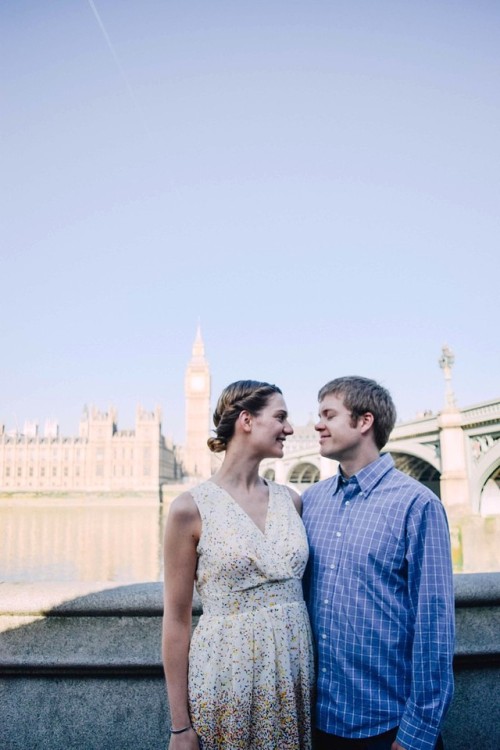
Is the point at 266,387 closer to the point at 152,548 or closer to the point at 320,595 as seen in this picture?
the point at 320,595

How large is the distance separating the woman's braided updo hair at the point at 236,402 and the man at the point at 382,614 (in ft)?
1.23

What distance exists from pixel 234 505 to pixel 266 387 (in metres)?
0.38

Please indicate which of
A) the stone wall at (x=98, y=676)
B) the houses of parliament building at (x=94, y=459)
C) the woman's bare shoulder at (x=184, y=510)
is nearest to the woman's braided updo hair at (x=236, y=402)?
the woman's bare shoulder at (x=184, y=510)

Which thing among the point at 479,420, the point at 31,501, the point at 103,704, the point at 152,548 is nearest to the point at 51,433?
the point at 31,501

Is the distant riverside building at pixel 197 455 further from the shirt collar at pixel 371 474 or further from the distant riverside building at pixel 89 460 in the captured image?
the shirt collar at pixel 371 474

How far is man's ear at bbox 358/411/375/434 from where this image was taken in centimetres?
195

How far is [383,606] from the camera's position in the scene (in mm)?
1702

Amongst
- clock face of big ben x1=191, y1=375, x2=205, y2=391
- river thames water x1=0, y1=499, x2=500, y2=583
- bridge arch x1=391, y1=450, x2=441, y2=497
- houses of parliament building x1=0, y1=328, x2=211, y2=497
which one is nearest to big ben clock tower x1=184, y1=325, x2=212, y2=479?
clock face of big ben x1=191, y1=375, x2=205, y2=391

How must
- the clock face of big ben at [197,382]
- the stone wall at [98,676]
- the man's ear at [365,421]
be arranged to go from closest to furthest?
the man's ear at [365,421], the stone wall at [98,676], the clock face of big ben at [197,382]

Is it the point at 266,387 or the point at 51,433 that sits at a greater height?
the point at 51,433

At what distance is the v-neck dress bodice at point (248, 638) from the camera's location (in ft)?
5.38

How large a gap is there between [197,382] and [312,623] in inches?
3619

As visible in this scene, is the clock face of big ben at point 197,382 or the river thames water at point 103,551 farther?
the clock face of big ben at point 197,382

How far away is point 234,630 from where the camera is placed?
5.46 ft
